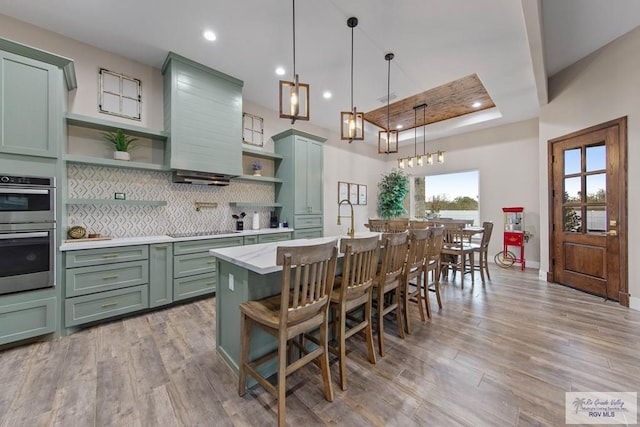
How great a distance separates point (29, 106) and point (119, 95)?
3.56 feet

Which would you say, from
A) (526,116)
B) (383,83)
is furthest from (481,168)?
(383,83)

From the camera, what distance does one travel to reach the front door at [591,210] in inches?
129

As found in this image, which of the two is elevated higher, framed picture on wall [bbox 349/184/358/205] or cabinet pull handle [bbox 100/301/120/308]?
framed picture on wall [bbox 349/184/358/205]

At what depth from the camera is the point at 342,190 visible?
6434mm

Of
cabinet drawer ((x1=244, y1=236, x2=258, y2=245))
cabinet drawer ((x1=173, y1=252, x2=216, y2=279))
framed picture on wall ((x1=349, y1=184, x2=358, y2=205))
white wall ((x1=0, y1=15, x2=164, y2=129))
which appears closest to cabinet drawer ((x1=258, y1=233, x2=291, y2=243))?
cabinet drawer ((x1=244, y1=236, x2=258, y2=245))

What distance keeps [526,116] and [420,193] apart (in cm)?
281

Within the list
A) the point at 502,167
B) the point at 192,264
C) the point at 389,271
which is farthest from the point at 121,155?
the point at 502,167

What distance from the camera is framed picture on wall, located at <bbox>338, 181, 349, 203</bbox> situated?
635 centimetres

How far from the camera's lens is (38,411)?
1.57 m

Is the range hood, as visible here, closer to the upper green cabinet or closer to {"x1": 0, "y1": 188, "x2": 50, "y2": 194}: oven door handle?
the upper green cabinet

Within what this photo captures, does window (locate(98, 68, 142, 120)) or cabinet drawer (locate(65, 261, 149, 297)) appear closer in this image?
cabinet drawer (locate(65, 261, 149, 297))

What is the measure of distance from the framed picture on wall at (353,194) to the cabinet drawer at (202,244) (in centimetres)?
360

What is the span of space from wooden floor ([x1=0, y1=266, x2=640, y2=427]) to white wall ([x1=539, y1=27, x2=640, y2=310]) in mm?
1530

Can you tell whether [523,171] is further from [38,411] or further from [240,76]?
[38,411]
